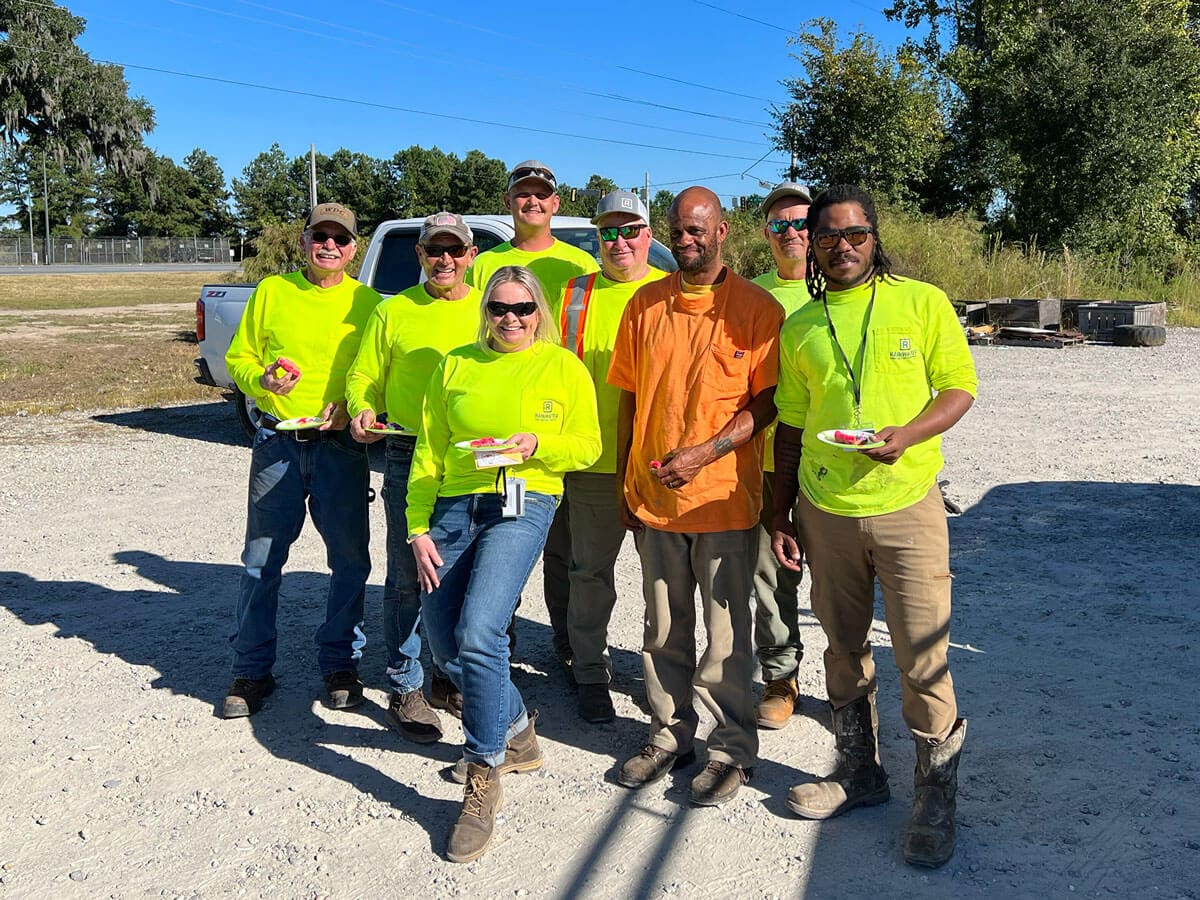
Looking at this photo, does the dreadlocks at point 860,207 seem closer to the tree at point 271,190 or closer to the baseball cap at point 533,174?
the baseball cap at point 533,174

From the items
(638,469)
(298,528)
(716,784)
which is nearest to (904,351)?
(638,469)

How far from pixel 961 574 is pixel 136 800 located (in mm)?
4557

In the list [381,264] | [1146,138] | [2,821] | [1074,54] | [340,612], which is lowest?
[2,821]

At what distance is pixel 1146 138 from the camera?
25016mm

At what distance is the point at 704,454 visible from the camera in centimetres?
362

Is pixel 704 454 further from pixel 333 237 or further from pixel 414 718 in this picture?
pixel 333 237

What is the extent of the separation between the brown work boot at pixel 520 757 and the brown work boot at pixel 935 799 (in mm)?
1381

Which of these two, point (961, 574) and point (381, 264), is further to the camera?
point (381, 264)

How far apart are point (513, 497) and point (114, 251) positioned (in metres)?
82.9

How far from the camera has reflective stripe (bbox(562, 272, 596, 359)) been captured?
4.32 m

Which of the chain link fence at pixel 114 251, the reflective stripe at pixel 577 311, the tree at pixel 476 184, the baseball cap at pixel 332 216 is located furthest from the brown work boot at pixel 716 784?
the tree at pixel 476 184

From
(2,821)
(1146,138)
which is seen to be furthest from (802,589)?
(1146,138)

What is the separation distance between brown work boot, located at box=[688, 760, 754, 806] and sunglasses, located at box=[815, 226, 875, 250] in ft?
6.08

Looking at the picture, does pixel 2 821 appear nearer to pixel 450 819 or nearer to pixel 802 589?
pixel 450 819
